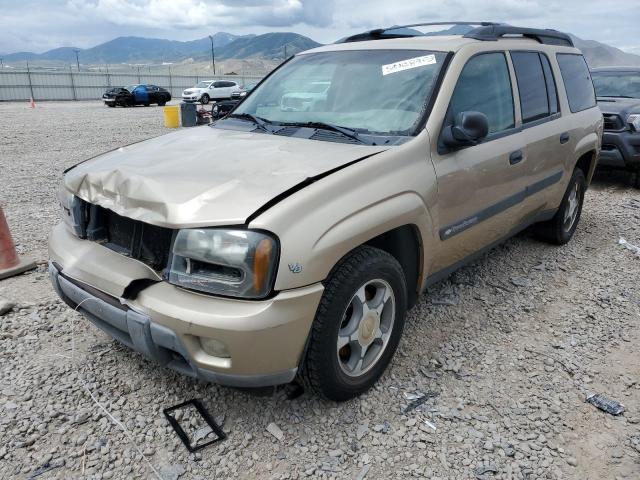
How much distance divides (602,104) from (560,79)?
14.1 ft

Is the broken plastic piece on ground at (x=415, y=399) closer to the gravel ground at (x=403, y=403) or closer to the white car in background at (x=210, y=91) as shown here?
the gravel ground at (x=403, y=403)

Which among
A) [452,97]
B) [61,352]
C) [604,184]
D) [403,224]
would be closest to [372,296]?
[403,224]

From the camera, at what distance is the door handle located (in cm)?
343

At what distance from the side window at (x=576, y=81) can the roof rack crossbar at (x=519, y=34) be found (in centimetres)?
16

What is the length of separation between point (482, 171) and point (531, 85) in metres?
1.23

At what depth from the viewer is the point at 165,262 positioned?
2336 millimetres

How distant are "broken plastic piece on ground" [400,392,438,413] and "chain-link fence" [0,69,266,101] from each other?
39.9 m

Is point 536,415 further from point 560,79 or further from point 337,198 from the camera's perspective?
point 560,79

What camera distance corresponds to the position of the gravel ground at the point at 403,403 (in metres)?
2.26

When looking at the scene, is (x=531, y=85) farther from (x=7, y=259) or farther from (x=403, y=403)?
(x=7, y=259)

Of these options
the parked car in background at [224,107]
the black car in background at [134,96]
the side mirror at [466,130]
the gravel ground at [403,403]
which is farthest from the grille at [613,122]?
the black car in background at [134,96]

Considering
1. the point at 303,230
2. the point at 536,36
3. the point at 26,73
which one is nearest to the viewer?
the point at 303,230

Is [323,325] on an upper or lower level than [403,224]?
lower

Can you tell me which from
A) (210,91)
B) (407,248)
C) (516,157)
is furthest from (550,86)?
(210,91)
